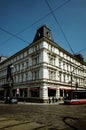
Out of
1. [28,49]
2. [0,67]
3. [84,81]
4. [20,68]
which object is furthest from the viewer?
[0,67]

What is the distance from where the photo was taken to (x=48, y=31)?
41.8 metres

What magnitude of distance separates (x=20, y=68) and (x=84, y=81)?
25.2 m

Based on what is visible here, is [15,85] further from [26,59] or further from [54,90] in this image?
[54,90]

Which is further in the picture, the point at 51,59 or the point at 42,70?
the point at 51,59

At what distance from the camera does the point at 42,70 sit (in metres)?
34.7

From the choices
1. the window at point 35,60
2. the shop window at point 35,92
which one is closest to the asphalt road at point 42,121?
the shop window at point 35,92

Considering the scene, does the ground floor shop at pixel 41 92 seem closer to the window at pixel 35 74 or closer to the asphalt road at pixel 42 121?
the window at pixel 35 74

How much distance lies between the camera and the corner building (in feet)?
115

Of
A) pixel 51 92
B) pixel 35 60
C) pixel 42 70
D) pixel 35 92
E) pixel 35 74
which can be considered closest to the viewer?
pixel 42 70

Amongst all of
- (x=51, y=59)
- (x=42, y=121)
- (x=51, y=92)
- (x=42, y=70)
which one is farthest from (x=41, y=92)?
(x=42, y=121)

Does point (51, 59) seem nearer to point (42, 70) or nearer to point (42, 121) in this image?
point (42, 70)

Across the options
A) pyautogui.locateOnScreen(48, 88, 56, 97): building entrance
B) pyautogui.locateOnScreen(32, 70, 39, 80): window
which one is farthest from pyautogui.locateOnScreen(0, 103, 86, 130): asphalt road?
pyautogui.locateOnScreen(32, 70, 39, 80): window

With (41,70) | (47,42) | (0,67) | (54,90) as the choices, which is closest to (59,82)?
(54,90)

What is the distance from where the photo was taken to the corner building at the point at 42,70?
35.1 metres
